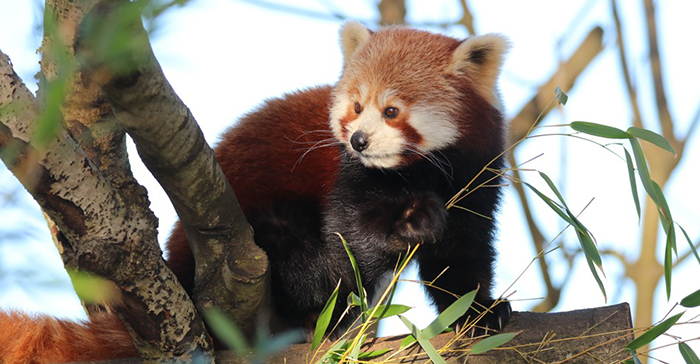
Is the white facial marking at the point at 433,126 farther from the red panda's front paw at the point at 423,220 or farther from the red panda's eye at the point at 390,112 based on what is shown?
the red panda's front paw at the point at 423,220

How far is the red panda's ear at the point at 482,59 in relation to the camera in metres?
3.14

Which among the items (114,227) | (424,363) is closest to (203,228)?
(114,227)

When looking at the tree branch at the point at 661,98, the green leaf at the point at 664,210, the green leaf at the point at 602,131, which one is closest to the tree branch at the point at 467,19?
the tree branch at the point at 661,98

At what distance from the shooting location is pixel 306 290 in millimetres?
2979

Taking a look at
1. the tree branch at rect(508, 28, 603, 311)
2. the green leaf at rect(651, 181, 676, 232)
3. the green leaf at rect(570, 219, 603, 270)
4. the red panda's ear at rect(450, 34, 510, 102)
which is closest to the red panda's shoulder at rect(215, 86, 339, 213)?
the red panda's ear at rect(450, 34, 510, 102)

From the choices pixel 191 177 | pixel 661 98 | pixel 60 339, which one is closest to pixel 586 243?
pixel 191 177

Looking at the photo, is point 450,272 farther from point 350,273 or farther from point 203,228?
point 203,228

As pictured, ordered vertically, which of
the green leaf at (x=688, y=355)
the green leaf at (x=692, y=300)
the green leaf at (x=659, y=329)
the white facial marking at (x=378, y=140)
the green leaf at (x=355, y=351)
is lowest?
the green leaf at (x=688, y=355)

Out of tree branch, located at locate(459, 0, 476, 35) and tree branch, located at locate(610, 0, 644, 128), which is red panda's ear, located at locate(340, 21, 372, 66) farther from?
tree branch, located at locate(610, 0, 644, 128)

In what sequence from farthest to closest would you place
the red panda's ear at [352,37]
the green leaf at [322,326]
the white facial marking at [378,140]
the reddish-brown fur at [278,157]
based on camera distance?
the red panda's ear at [352,37]
the reddish-brown fur at [278,157]
the white facial marking at [378,140]
the green leaf at [322,326]

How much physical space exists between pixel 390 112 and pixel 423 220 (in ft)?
1.69

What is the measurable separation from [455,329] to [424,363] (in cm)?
32

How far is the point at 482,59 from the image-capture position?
318 centimetres

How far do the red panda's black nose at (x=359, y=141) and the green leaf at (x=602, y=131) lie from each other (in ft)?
2.69
